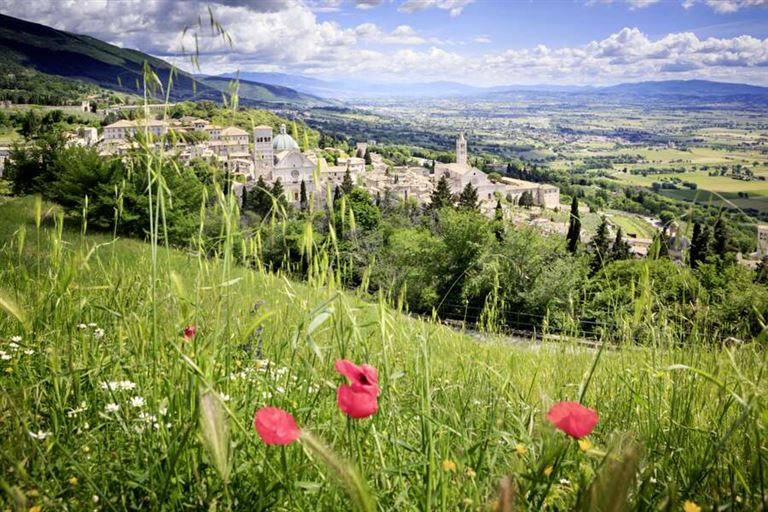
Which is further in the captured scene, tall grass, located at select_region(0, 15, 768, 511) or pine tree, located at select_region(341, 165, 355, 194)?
pine tree, located at select_region(341, 165, 355, 194)

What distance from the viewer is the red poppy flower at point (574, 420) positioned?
941 mm

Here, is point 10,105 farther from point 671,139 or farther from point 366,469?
point 671,139

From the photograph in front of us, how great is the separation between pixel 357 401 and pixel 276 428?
141 millimetres

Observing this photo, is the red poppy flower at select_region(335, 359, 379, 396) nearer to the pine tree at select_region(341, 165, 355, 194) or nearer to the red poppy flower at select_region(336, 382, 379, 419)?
the red poppy flower at select_region(336, 382, 379, 419)

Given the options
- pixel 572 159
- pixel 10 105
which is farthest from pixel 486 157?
pixel 10 105

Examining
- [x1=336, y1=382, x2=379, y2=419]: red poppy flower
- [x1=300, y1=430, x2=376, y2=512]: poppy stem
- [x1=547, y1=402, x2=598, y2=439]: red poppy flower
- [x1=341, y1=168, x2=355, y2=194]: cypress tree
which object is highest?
[x1=300, y1=430, x2=376, y2=512]: poppy stem

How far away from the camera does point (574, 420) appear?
0.96 metres

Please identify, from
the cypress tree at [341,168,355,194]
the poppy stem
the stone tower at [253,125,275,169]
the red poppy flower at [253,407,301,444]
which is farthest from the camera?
the cypress tree at [341,168,355,194]

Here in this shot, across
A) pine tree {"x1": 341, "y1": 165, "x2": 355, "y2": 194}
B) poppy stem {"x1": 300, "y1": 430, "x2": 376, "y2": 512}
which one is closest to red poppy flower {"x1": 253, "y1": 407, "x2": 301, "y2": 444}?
poppy stem {"x1": 300, "y1": 430, "x2": 376, "y2": 512}

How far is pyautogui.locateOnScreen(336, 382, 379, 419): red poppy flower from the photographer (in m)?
0.92

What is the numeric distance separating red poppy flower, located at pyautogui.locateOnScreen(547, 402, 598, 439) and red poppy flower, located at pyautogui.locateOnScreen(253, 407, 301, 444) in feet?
1.51

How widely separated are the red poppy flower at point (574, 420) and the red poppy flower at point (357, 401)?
328 millimetres

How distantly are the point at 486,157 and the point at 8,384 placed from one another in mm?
163140

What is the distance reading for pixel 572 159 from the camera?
16312 cm
